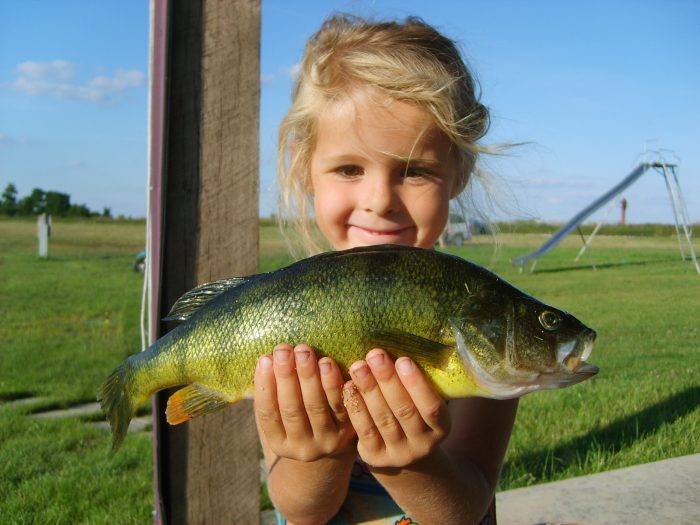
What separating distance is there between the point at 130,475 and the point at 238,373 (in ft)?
9.96

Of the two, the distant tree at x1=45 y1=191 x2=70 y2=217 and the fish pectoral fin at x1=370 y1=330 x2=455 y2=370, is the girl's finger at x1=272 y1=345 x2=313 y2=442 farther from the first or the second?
the distant tree at x1=45 y1=191 x2=70 y2=217

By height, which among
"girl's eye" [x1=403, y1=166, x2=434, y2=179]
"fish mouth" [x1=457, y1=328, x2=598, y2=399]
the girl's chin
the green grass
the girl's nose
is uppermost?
"girl's eye" [x1=403, y1=166, x2=434, y2=179]

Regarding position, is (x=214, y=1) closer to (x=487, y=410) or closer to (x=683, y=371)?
(x=487, y=410)

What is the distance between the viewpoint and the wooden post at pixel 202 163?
280 cm

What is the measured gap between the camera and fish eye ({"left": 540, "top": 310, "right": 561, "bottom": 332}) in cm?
176

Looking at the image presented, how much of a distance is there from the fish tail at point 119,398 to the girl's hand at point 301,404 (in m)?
0.40

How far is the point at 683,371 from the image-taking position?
401 centimetres

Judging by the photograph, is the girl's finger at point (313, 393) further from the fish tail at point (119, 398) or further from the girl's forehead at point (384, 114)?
the girl's forehead at point (384, 114)

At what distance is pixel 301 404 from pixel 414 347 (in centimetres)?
34

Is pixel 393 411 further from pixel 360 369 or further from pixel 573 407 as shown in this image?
pixel 573 407

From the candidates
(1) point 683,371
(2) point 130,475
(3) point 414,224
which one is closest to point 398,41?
(3) point 414,224

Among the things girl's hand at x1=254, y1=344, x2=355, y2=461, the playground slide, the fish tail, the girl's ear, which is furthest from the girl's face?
the playground slide

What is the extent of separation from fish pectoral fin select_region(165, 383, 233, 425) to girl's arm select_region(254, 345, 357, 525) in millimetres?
115

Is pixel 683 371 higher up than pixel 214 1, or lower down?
lower down
